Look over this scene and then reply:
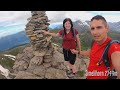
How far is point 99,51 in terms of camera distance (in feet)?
22.0

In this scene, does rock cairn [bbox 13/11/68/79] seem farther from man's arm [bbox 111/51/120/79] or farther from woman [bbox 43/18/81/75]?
man's arm [bbox 111/51/120/79]

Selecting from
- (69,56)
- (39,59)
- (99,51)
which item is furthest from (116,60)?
(39,59)

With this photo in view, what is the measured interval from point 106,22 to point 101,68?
112 centimetres

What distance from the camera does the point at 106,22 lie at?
7250 mm

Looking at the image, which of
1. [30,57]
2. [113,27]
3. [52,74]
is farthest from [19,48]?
[113,27]

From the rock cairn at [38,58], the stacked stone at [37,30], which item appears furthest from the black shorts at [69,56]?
the stacked stone at [37,30]

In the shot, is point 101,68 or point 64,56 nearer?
point 101,68

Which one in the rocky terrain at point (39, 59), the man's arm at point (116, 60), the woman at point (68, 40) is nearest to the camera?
the man's arm at point (116, 60)

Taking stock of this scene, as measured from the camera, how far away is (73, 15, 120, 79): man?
6.51m

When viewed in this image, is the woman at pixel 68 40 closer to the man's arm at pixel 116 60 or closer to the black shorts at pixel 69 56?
the black shorts at pixel 69 56

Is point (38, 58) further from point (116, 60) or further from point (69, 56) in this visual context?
point (116, 60)

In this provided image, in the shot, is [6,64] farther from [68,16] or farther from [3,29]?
[68,16]

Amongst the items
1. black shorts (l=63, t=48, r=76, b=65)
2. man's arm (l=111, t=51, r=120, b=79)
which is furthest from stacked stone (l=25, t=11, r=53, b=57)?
man's arm (l=111, t=51, r=120, b=79)

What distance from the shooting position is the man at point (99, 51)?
6512 millimetres
